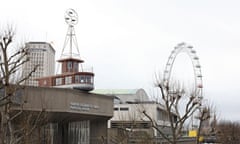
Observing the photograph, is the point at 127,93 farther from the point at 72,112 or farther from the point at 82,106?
the point at 72,112

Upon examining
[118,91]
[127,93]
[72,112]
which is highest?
[118,91]

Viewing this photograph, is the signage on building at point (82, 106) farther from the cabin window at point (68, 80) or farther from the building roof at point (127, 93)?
the building roof at point (127, 93)

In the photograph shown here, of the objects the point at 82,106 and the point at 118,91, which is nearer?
the point at 82,106

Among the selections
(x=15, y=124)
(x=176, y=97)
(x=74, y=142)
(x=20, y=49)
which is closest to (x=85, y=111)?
(x=74, y=142)

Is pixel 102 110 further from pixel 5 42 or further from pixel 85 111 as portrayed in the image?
pixel 5 42

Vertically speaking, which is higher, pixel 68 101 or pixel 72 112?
pixel 68 101

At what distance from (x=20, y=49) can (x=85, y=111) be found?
21.7m

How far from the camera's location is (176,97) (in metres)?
21.8

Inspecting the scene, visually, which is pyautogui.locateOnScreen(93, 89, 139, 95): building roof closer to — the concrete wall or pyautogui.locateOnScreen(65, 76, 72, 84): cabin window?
the concrete wall

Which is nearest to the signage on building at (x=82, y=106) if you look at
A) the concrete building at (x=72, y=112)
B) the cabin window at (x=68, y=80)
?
the concrete building at (x=72, y=112)

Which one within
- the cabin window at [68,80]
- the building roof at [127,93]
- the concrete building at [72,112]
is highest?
the building roof at [127,93]

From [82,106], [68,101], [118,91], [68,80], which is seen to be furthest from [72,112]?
[118,91]

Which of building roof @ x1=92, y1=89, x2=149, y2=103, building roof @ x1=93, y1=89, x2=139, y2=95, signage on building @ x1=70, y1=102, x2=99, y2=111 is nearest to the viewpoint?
signage on building @ x1=70, y1=102, x2=99, y2=111

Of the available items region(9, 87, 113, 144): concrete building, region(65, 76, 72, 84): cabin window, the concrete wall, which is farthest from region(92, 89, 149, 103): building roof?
region(65, 76, 72, 84): cabin window
